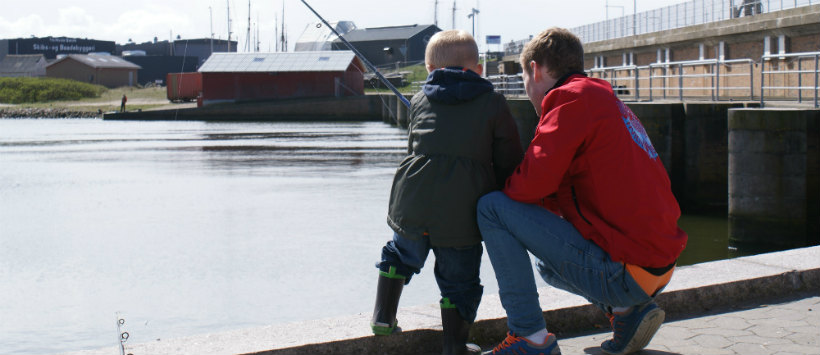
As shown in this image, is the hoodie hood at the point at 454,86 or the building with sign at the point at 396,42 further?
the building with sign at the point at 396,42

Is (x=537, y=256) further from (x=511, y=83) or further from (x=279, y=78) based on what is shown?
(x=279, y=78)

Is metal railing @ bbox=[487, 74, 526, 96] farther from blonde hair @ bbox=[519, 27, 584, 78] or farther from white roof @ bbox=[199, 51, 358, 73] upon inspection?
white roof @ bbox=[199, 51, 358, 73]

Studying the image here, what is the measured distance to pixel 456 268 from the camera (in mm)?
3719

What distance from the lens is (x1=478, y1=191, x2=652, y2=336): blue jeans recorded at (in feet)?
11.3

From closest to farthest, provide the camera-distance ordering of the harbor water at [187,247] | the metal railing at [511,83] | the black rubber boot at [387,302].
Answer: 1. the black rubber boot at [387,302]
2. the harbor water at [187,247]
3. the metal railing at [511,83]

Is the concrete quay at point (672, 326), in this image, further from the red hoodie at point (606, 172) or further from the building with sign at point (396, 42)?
the building with sign at point (396, 42)

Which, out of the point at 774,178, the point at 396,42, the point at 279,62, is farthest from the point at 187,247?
the point at 396,42

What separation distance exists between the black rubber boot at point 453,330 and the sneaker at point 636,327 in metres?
0.60

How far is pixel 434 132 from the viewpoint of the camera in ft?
12.1

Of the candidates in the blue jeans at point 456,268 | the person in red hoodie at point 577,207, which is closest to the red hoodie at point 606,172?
the person in red hoodie at point 577,207

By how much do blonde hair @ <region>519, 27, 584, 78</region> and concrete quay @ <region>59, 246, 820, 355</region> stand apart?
1.19m

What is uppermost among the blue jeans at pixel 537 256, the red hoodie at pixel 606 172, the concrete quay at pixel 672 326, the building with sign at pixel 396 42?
the building with sign at pixel 396 42

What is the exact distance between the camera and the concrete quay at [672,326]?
3.82 m

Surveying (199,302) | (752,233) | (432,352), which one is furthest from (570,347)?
(752,233)
